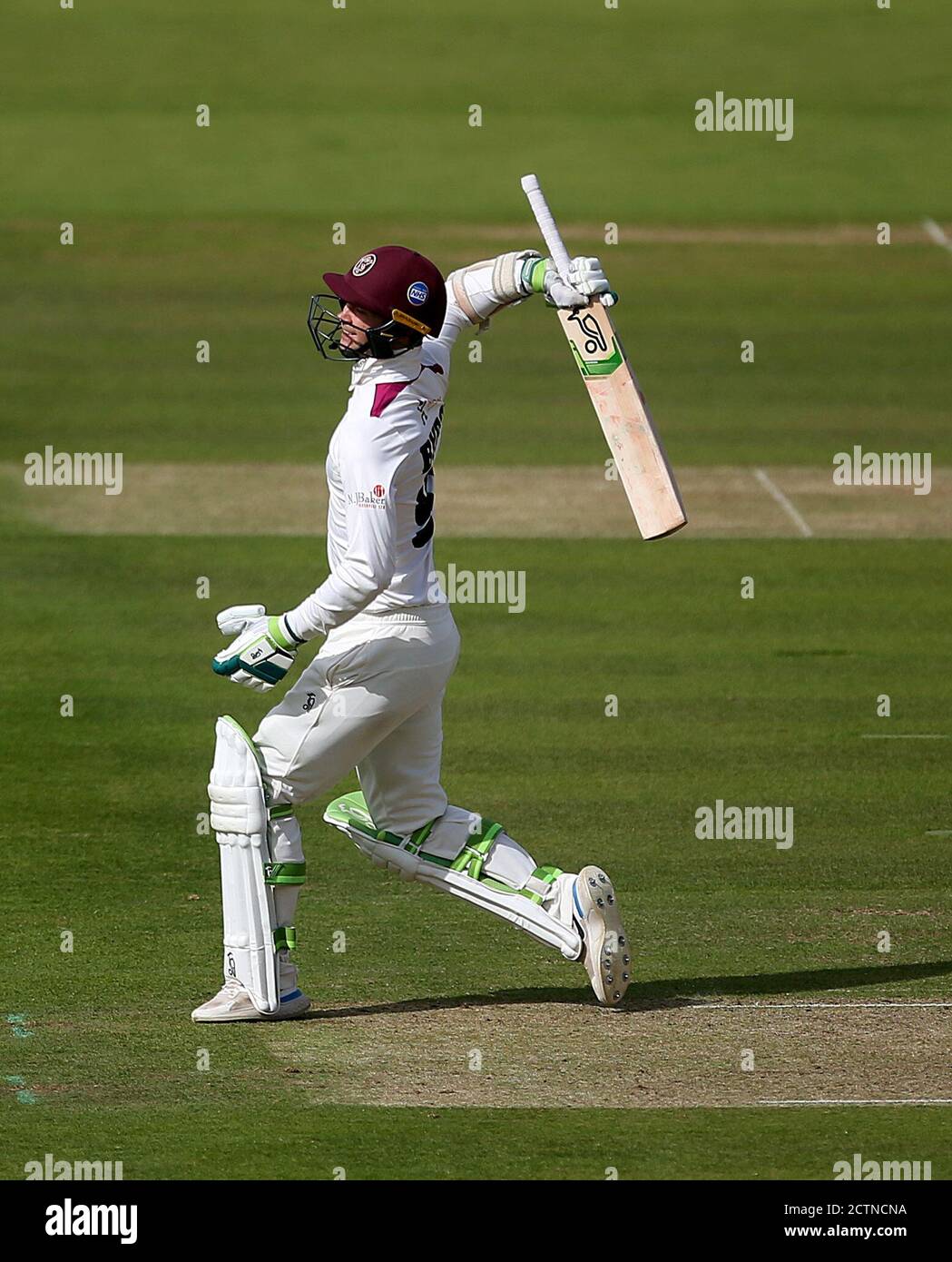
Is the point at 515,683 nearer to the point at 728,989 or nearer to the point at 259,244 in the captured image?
the point at 728,989

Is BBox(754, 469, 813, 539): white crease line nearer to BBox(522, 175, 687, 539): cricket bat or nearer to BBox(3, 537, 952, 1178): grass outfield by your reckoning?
BBox(3, 537, 952, 1178): grass outfield

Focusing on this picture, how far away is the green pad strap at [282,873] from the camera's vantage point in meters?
7.65

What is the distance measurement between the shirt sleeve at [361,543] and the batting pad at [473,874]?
3.00ft

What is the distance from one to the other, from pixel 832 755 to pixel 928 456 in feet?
34.1

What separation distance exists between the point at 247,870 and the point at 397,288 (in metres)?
2.04

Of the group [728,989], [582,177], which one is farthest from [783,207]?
[728,989]

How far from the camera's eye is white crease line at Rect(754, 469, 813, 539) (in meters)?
18.5

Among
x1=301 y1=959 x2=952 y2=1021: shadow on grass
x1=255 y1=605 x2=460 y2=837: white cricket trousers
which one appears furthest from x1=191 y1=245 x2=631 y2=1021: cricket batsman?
x1=301 y1=959 x2=952 y2=1021: shadow on grass

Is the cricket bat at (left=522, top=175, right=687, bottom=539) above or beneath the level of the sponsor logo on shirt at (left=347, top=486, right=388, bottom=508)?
above

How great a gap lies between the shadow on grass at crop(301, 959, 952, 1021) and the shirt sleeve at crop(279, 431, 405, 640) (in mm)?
1382

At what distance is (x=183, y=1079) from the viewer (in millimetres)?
7074

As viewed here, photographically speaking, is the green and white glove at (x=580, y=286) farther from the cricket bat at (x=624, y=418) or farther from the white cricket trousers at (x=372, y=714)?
the white cricket trousers at (x=372, y=714)
